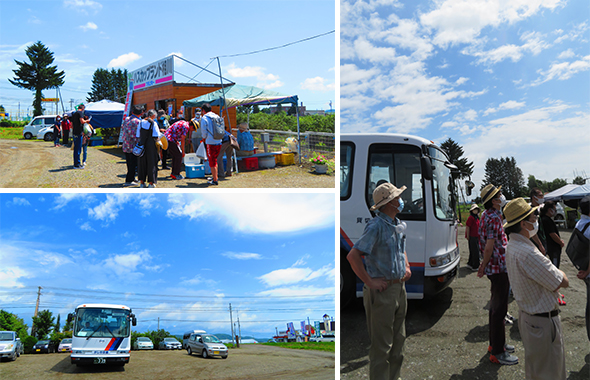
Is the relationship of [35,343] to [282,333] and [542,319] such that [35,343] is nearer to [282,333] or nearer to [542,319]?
[282,333]

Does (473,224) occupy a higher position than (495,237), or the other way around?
(495,237)

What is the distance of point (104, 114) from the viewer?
602 inches

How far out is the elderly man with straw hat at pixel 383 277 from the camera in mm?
3027

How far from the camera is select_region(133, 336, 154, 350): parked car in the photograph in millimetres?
21275

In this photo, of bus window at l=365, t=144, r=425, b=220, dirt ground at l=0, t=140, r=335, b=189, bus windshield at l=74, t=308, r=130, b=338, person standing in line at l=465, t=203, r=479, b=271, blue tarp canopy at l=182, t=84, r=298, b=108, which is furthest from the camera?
blue tarp canopy at l=182, t=84, r=298, b=108

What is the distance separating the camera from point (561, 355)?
117 inches

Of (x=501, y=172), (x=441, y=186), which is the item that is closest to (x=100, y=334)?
(x=441, y=186)

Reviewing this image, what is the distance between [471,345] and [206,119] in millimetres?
5863

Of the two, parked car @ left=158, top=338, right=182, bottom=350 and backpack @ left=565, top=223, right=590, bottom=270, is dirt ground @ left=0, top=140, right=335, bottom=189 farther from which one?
parked car @ left=158, top=338, right=182, bottom=350

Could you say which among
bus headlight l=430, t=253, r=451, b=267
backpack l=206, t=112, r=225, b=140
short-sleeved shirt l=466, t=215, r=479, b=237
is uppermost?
backpack l=206, t=112, r=225, b=140

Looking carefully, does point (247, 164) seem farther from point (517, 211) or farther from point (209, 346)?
point (209, 346)

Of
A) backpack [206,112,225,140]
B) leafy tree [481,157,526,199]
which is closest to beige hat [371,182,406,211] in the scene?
backpack [206,112,225,140]

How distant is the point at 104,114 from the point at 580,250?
1604cm

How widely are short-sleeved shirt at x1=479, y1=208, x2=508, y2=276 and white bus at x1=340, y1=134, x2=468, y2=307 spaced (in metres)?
0.80
